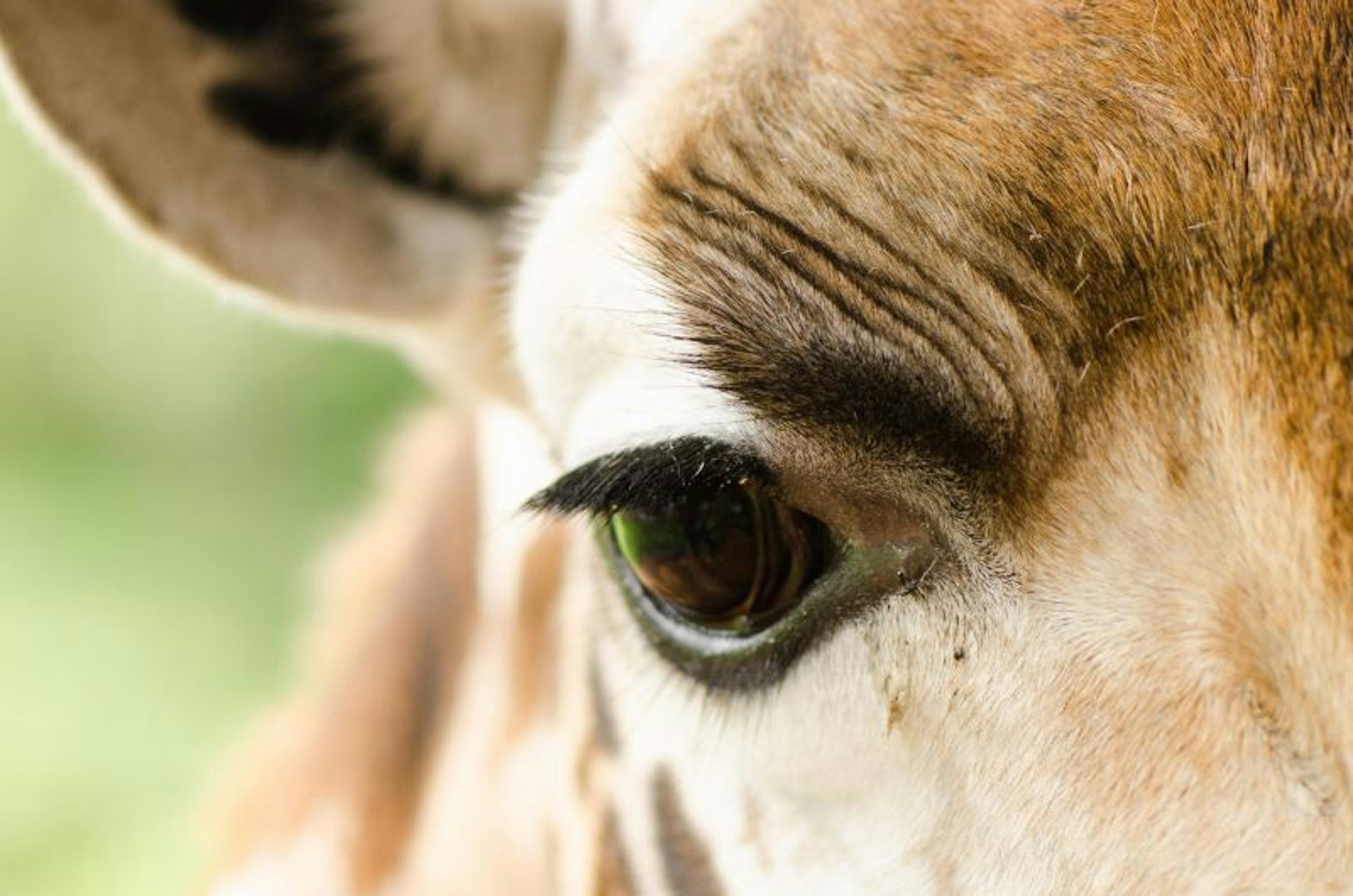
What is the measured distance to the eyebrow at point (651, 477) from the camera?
1.29m

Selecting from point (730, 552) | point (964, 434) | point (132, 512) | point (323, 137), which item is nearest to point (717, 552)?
point (730, 552)

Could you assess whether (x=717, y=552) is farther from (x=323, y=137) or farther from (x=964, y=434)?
(x=323, y=137)

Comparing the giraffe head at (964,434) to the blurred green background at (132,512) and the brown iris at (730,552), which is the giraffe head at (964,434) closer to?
the brown iris at (730,552)

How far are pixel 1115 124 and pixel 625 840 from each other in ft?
Result: 3.04

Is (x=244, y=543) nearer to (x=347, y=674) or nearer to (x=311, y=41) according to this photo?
(x=347, y=674)

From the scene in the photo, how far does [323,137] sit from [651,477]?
843 millimetres

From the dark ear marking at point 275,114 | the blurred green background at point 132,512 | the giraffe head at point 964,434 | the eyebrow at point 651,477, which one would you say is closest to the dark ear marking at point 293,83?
the dark ear marking at point 275,114

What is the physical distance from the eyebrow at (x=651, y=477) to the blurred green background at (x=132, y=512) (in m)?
3.82

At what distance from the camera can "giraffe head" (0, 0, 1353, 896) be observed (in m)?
1.14

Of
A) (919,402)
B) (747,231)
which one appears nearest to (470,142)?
(747,231)

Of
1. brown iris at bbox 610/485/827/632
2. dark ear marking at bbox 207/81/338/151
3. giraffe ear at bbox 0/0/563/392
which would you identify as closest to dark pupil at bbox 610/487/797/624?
brown iris at bbox 610/485/827/632

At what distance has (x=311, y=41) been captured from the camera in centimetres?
194

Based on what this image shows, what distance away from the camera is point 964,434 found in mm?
1234

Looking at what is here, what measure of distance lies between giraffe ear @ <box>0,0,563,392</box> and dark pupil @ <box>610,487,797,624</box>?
59cm
